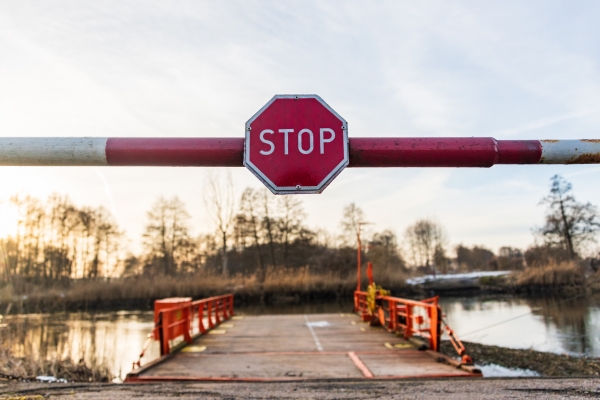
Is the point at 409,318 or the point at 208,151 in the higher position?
the point at 208,151

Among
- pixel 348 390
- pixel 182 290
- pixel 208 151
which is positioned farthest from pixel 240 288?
pixel 208 151

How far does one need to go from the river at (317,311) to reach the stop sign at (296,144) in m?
8.96

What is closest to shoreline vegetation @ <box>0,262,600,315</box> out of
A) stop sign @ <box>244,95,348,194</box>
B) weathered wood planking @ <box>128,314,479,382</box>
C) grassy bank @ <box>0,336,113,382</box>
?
weathered wood planking @ <box>128,314,479,382</box>

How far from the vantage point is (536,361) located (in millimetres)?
10961

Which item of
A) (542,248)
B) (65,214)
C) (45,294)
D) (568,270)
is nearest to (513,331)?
(568,270)

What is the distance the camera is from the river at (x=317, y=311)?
12353 millimetres

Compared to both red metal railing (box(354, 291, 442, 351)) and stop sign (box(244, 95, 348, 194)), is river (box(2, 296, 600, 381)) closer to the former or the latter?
red metal railing (box(354, 291, 442, 351))

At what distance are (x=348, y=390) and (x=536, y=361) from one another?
25.8 ft

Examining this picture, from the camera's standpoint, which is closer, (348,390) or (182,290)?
(348,390)

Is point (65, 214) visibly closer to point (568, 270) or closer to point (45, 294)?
point (45, 294)

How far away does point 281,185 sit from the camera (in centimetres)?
282

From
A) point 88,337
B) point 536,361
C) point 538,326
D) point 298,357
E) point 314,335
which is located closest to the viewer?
point 298,357

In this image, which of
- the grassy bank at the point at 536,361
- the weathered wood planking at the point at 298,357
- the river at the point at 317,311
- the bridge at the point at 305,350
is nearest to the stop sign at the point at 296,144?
the bridge at the point at 305,350

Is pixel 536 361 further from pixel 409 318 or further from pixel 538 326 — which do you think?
pixel 538 326
